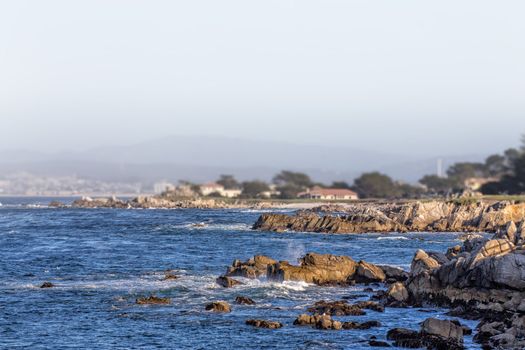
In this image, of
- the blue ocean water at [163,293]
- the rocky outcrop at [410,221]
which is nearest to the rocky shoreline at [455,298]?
the blue ocean water at [163,293]

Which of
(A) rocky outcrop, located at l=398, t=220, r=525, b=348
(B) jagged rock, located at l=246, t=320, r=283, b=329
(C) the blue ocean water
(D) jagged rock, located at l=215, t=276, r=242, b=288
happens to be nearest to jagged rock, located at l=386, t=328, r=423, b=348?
(C) the blue ocean water

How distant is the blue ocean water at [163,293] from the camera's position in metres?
43.2

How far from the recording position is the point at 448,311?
4894 cm

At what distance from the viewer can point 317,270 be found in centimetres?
6181

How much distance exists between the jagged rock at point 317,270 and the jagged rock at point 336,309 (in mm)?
10307

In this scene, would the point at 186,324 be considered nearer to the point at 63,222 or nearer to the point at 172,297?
the point at 172,297

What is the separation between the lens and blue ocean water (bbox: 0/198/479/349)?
142 feet

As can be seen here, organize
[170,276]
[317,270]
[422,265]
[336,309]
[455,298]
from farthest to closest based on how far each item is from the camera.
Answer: [170,276] → [317,270] → [422,265] → [455,298] → [336,309]

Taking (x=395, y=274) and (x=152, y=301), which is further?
(x=395, y=274)

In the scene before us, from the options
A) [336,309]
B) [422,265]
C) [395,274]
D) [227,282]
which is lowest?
[336,309]

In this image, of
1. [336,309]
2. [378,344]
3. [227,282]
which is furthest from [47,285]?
[378,344]

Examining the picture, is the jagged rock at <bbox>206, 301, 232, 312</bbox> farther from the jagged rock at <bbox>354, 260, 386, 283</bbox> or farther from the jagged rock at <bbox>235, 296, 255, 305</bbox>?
the jagged rock at <bbox>354, 260, 386, 283</bbox>

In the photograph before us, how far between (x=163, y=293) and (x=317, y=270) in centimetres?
1096

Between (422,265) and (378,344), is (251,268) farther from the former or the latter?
(378,344)
